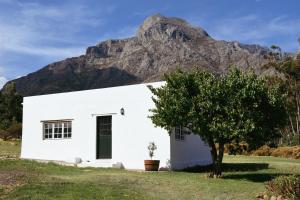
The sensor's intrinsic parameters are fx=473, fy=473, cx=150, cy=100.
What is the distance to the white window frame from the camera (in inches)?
989

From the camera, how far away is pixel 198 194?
14.8 m

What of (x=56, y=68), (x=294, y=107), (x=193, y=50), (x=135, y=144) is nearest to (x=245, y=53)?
(x=193, y=50)

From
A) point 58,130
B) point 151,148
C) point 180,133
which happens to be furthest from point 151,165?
point 58,130

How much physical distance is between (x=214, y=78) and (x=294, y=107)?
3712cm

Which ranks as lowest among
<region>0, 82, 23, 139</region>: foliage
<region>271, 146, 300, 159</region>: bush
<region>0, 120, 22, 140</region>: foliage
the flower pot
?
the flower pot

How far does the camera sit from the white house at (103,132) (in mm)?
22328

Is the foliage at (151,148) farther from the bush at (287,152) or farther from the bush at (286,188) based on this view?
the bush at (287,152)

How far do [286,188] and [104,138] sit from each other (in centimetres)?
1189

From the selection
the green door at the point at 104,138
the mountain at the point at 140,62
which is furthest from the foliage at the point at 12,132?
the mountain at the point at 140,62

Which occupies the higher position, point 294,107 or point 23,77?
point 23,77

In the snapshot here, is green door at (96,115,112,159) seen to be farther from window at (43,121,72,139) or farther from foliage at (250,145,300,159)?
foliage at (250,145,300,159)

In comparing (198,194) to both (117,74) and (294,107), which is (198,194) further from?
(117,74)

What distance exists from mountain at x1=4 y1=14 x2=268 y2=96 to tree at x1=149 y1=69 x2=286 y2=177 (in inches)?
5564

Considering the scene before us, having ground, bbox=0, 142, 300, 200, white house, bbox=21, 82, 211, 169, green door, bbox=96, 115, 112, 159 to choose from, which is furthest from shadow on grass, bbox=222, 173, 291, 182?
green door, bbox=96, 115, 112, 159
